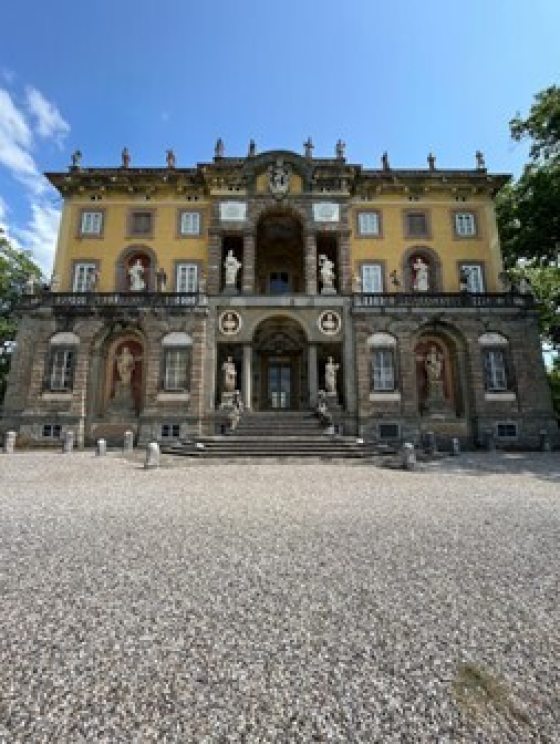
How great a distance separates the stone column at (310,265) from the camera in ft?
68.3

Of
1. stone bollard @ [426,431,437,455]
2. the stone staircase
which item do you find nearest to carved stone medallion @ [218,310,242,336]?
the stone staircase

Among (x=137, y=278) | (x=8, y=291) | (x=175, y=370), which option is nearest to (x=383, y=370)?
(x=175, y=370)

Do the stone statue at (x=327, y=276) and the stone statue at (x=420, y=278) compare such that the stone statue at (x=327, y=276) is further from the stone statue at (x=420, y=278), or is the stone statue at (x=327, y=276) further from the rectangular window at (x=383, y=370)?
the stone statue at (x=420, y=278)

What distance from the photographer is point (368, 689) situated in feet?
7.00

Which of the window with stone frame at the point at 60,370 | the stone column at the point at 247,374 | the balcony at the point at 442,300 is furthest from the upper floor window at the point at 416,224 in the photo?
the window with stone frame at the point at 60,370

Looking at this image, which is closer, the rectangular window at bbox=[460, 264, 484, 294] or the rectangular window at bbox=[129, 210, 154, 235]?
the rectangular window at bbox=[460, 264, 484, 294]

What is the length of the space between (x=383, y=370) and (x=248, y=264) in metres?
9.66

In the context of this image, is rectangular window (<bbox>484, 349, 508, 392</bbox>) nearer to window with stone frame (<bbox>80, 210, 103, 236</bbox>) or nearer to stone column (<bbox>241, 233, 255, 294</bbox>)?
stone column (<bbox>241, 233, 255, 294</bbox>)

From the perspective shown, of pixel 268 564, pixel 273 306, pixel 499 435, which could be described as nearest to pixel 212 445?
pixel 273 306

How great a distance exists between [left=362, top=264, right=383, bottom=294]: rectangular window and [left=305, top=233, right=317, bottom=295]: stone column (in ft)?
10.9

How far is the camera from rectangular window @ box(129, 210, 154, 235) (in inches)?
903

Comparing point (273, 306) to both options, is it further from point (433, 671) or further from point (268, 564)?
point (433, 671)

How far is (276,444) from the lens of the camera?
14078 mm

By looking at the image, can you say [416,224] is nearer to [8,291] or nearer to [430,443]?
[430,443]
